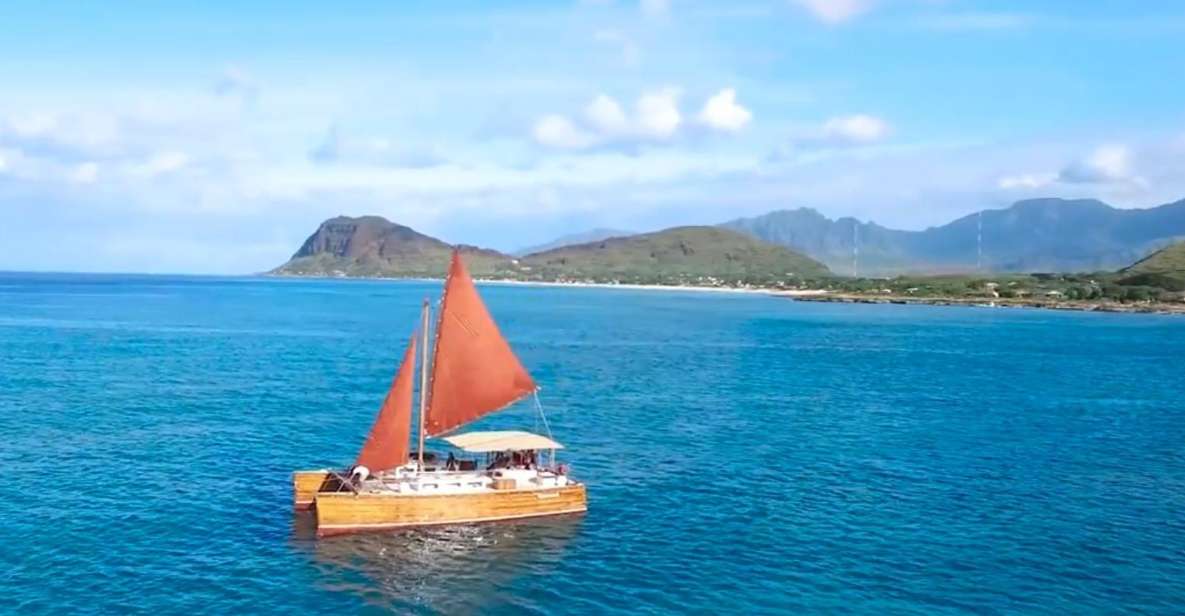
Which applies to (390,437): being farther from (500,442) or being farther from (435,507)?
(500,442)

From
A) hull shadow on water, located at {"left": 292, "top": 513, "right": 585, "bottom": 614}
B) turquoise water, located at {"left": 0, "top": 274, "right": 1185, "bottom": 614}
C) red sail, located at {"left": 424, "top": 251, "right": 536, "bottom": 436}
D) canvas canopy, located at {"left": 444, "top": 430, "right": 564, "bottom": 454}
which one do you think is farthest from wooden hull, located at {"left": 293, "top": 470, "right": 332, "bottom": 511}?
canvas canopy, located at {"left": 444, "top": 430, "right": 564, "bottom": 454}

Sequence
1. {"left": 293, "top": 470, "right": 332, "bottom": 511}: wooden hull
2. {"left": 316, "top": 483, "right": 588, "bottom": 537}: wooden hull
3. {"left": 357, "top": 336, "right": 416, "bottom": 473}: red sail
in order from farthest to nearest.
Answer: {"left": 357, "top": 336, "right": 416, "bottom": 473}: red sail < {"left": 293, "top": 470, "right": 332, "bottom": 511}: wooden hull < {"left": 316, "top": 483, "right": 588, "bottom": 537}: wooden hull

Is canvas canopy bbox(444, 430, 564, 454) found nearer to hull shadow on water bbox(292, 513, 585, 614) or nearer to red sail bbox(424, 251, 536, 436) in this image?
red sail bbox(424, 251, 536, 436)

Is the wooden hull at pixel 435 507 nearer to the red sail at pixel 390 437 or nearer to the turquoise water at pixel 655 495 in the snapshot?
the turquoise water at pixel 655 495

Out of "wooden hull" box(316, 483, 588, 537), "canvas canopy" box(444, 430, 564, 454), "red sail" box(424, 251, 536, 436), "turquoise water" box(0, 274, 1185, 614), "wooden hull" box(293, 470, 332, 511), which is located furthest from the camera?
"red sail" box(424, 251, 536, 436)

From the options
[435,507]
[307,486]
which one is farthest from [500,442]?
[307,486]
